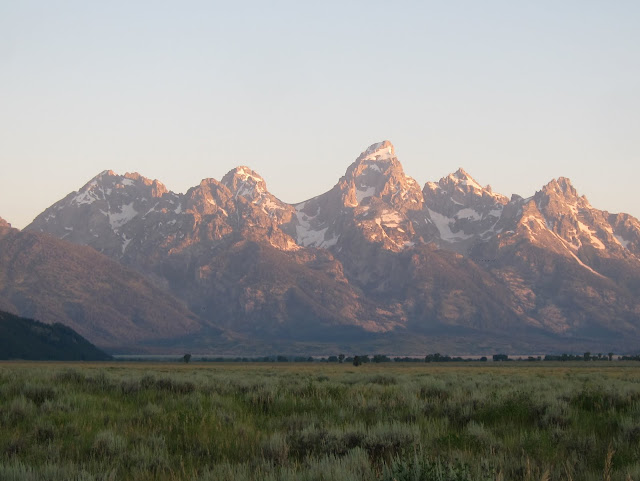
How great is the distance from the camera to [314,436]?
15086 mm

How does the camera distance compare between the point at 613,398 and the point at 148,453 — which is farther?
the point at 613,398

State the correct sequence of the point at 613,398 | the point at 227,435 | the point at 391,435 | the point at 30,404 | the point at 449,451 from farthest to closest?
the point at 613,398 < the point at 30,404 < the point at 227,435 < the point at 391,435 < the point at 449,451

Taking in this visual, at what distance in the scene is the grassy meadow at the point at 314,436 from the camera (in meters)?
12.3

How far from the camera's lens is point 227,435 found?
53.3 feet

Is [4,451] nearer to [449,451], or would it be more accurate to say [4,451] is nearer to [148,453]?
[148,453]

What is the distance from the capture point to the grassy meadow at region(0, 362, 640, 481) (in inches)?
483

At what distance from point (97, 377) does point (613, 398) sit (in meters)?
17.3

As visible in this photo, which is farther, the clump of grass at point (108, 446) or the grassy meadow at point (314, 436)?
the clump of grass at point (108, 446)

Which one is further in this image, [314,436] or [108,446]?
[314,436]

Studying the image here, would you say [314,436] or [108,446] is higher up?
[314,436]

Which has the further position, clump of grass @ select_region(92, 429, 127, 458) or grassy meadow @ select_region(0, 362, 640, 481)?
clump of grass @ select_region(92, 429, 127, 458)

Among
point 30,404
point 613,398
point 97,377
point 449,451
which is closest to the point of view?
point 449,451

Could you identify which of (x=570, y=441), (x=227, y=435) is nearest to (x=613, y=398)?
(x=570, y=441)

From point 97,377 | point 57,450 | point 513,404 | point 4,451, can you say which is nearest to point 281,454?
point 57,450
